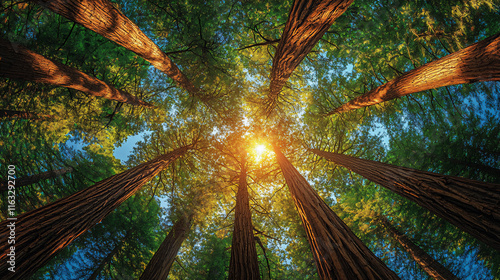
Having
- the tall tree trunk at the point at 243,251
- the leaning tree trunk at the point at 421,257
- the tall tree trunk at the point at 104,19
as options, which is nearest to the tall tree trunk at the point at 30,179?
the tall tree trunk at the point at 104,19

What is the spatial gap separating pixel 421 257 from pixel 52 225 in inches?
354

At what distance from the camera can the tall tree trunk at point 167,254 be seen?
157 inches

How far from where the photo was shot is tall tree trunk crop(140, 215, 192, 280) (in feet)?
13.1

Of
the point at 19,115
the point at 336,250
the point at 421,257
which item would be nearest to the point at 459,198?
the point at 336,250

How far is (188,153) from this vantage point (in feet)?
18.0

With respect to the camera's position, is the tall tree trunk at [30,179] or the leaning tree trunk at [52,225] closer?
the leaning tree trunk at [52,225]

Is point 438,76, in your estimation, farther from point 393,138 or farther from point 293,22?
point 393,138

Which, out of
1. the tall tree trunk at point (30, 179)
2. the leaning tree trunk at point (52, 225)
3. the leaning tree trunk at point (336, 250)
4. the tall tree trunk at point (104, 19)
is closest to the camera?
the leaning tree trunk at point (336, 250)

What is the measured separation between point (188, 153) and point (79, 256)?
650 cm

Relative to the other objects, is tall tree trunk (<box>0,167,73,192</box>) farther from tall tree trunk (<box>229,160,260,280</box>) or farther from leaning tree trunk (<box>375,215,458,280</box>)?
leaning tree trunk (<box>375,215,458,280</box>)

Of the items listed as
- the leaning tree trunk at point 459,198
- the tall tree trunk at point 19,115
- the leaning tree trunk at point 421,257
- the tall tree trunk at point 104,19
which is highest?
the leaning tree trunk at point 421,257

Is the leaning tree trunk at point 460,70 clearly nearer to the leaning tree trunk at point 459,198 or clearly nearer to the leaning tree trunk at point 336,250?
the leaning tree trunk at point 459,198

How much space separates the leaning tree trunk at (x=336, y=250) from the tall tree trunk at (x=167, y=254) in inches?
157

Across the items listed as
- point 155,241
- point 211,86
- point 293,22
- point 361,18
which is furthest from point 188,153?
point 361,18
